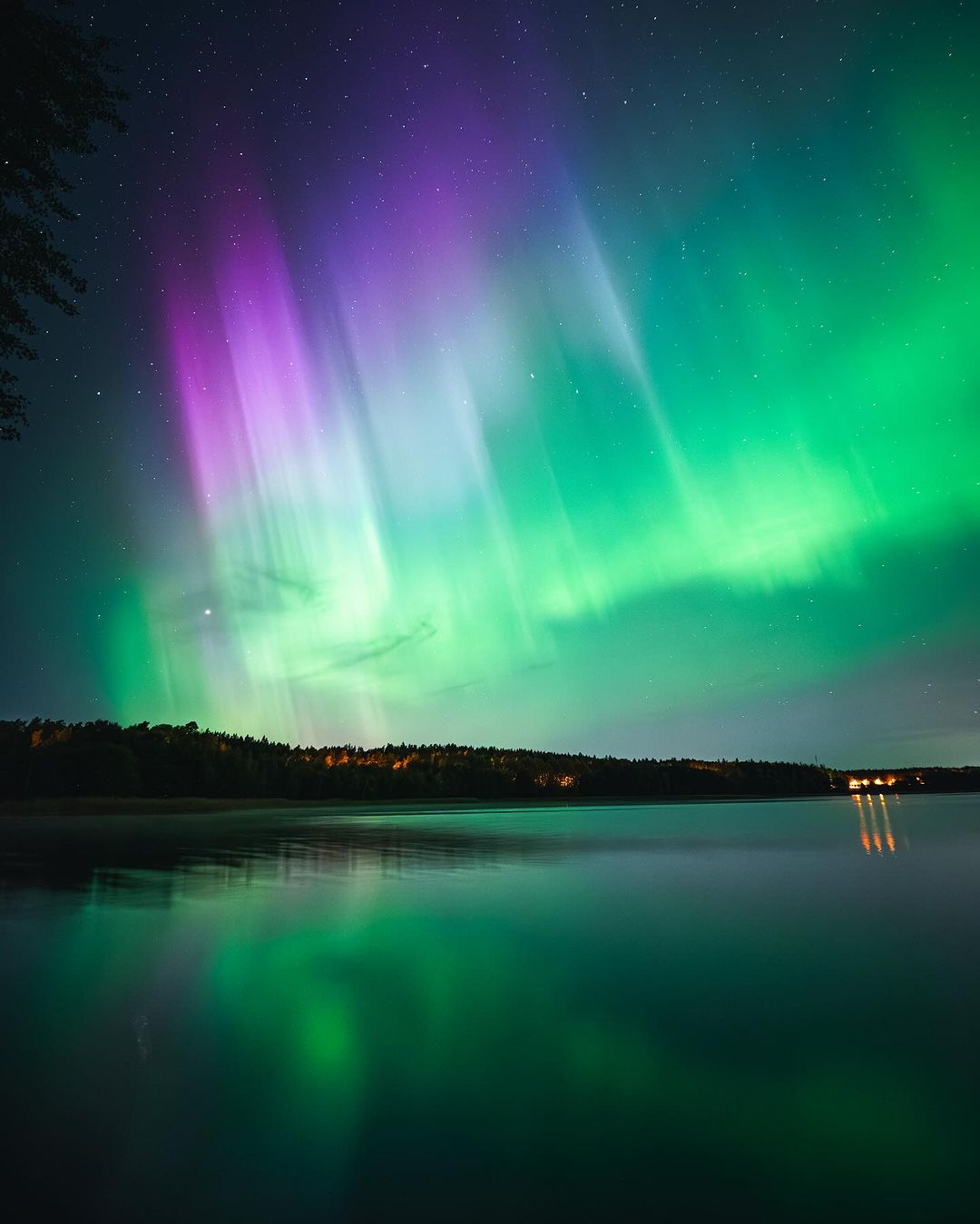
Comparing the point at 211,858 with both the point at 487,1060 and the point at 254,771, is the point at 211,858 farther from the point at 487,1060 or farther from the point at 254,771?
the point at 254,771

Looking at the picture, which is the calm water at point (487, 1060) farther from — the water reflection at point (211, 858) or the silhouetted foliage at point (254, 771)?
the silhouetted foliage at point (254, 771)

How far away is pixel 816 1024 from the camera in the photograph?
21.7 ft

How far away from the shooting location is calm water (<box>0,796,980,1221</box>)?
146 inches

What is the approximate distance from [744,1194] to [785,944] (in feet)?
24.3

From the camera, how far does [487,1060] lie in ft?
18.8

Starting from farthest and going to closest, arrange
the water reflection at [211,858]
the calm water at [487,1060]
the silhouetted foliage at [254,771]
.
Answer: the silhouetted foliage at [254,771], the water reflection at [211,858], the calm water at [487,1060]

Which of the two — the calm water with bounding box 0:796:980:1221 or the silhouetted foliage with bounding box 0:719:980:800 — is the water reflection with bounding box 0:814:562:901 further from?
the silhouetted foliage with bounding box 0:719:980:800

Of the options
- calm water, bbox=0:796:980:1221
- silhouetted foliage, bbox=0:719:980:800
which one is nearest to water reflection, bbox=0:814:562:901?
calm water, bbox=0:796:980:1221

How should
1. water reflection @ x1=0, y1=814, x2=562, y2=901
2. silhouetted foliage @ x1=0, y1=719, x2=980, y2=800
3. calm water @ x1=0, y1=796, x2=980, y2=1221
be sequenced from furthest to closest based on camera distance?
silhouetted foliage @ x1=0, y1=719, x2=980, y2=800 < water reflection @ x1=0, y1=814, x2=562, y2=901 < calm water @ x1=0, y1=796, x2=980, y2=1221

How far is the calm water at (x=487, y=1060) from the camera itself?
372 centimetres

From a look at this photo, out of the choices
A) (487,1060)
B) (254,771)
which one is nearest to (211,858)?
(487,1060)

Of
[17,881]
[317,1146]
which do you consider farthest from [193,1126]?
[17,881]

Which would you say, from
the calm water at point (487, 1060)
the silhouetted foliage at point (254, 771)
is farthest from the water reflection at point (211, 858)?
the silhouetted foliage at point (254, 771)

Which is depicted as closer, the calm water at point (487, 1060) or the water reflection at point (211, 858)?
the calm water at point (487, 1060)
